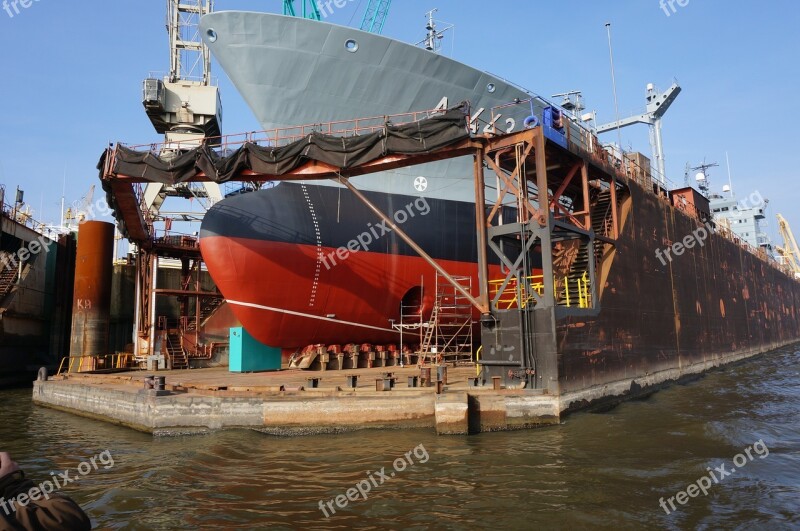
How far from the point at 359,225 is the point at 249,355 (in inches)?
222

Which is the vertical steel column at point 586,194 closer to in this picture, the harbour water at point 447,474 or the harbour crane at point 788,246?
the harbour water at point 447,474

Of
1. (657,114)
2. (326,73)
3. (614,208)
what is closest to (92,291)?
(326,73)

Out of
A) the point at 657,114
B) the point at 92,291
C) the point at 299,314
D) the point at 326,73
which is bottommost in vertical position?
the point at 299,314

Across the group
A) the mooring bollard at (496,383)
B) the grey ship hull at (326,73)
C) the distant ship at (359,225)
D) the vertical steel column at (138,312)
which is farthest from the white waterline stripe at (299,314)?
the vertical steel column at (138,312)

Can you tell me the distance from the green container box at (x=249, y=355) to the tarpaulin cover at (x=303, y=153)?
5.35 m

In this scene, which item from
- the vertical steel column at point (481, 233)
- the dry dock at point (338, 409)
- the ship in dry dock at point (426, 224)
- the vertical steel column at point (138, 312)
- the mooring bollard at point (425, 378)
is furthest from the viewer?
the vertical steel column at point (138, 312)

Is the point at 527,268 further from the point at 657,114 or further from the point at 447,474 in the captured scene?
the point at 657,114

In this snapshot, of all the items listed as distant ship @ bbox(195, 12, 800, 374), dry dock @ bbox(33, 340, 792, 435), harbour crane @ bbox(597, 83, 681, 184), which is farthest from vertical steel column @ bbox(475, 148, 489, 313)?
harbour crane @ bbox(597, 83, 681, 184)

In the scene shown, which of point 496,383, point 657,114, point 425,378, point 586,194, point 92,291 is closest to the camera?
point 496,383

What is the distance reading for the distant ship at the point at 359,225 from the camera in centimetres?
1597

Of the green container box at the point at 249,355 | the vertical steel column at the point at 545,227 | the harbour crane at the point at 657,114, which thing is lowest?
the green container box at the point at 249,355

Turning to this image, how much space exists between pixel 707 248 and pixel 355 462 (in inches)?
860

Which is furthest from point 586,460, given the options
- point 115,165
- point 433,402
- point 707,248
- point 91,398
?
point 707,248

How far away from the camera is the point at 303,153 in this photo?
13141mm
